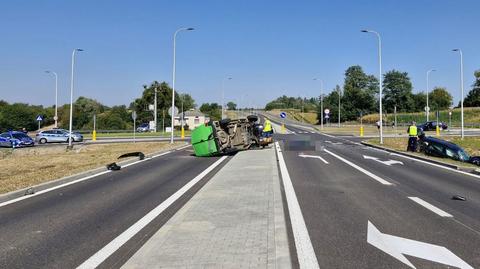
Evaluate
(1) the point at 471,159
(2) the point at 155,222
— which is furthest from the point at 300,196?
(1) the point at 471,159

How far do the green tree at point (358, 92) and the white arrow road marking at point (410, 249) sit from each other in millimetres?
120778

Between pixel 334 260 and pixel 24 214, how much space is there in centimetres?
622

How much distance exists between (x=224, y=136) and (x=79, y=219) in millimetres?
15822

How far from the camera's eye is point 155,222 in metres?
8.23

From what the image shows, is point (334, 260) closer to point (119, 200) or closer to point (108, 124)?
point (119, 200)

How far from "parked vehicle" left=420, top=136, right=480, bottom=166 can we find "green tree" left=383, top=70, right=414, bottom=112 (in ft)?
377

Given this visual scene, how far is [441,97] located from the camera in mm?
149250

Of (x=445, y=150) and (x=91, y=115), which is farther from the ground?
(x=91, y=115)

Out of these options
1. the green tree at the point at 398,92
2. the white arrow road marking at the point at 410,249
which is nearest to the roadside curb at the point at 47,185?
the white arrow road marking at the point at 410,249

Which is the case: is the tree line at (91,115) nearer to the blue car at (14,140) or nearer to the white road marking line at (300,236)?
the blue car at (14,140)

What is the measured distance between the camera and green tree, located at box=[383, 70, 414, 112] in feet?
442

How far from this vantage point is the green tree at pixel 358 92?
423 ft

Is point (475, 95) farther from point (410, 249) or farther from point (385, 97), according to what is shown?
point (410, 249)

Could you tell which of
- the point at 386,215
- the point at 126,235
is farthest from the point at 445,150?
the point at 126,235
